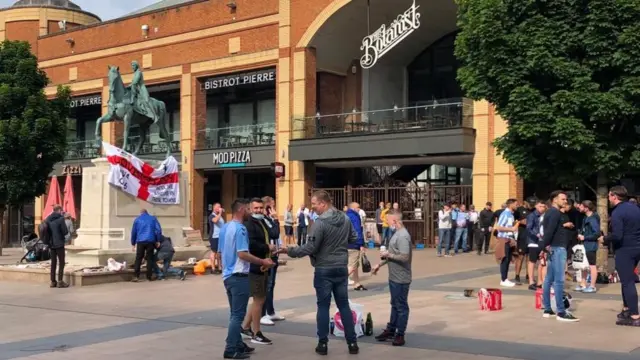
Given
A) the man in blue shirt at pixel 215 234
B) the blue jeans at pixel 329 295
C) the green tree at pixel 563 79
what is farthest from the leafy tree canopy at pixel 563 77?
the blue jeans at pixel 329 295

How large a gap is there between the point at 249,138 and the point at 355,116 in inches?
245

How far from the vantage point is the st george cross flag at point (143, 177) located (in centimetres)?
1894

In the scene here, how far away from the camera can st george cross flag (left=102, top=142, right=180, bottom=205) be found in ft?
62.1

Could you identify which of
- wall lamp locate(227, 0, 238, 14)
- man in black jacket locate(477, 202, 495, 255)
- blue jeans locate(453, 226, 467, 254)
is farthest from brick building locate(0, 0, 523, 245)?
blue jeans locate(453, 226, 467, 254)

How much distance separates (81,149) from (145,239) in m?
26.4

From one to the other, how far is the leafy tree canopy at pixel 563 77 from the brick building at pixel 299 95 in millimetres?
11621

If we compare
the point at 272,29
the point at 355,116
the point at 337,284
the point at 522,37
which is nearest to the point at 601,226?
the point at 522,37

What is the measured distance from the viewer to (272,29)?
3372 centimetres

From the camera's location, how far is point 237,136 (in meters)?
35.4

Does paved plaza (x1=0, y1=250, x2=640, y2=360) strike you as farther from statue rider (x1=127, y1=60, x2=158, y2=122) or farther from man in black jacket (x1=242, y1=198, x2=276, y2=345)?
statue rider (x1=127, y1=60, x2=158, y2=122)

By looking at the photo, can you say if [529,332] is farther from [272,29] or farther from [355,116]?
[272,29]

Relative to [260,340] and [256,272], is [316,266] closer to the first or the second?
[256,272]

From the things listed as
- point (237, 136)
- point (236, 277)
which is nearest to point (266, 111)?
point (237, 136)

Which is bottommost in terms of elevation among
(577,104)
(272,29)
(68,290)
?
(68,290)
